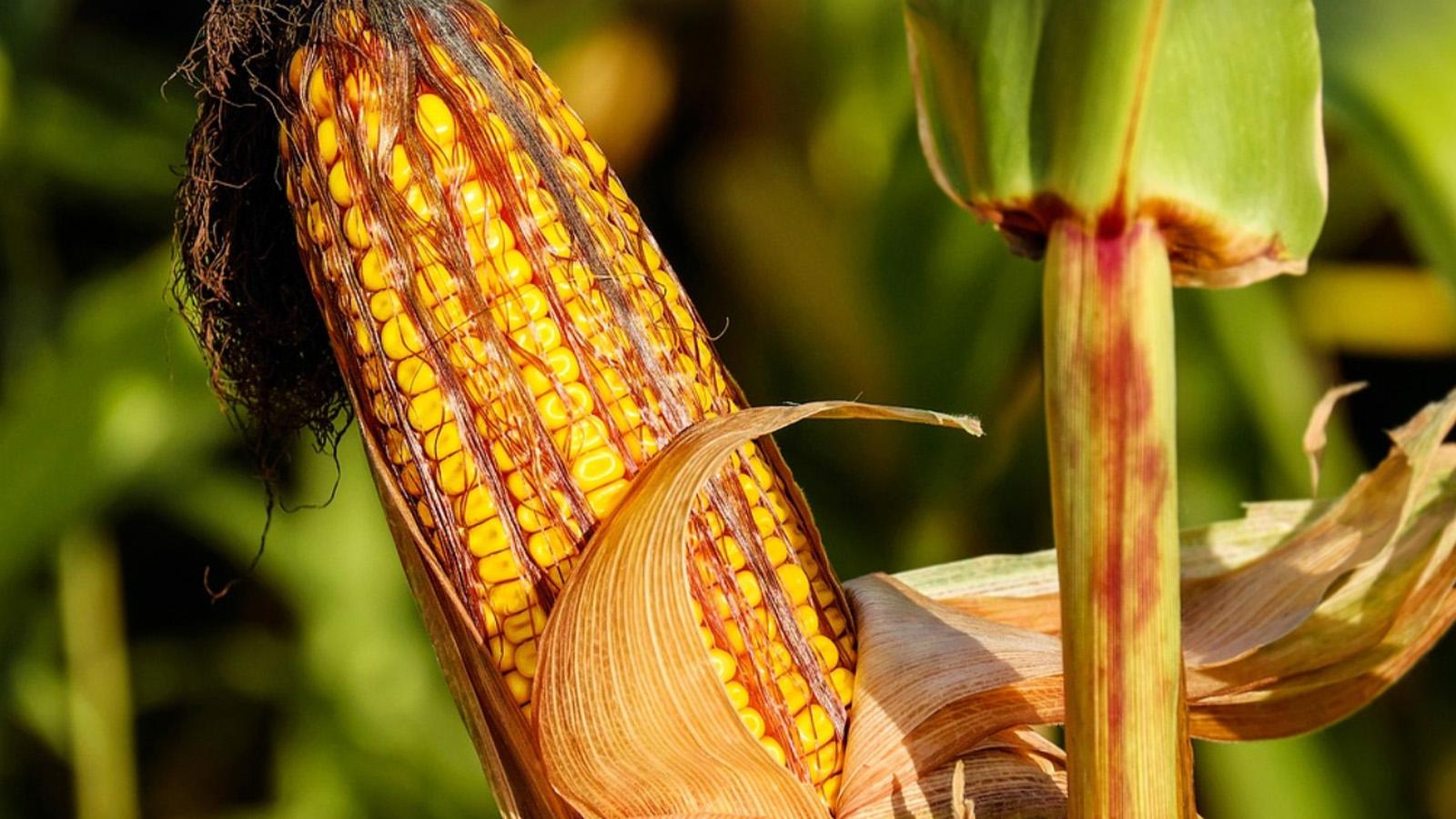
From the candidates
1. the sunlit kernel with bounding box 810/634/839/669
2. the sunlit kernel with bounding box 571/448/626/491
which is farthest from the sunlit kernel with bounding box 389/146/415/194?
the sunlit kernel with bounding box 810/634/839/669

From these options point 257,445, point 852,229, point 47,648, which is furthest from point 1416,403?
point 47,648

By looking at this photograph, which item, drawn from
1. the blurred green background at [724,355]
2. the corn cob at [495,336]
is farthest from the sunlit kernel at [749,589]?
the blurred green background at [724,355]

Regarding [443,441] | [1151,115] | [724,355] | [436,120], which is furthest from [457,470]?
[724,355]

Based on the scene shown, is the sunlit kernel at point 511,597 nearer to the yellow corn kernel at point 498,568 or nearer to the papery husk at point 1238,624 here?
the yellow corn kernel at point 498,568

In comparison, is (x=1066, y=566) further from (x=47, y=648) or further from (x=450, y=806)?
(x=47, y=648)

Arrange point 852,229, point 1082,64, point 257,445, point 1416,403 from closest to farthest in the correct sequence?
point 1082,64 → point 257,445 → point 852,229 → point 1416,403

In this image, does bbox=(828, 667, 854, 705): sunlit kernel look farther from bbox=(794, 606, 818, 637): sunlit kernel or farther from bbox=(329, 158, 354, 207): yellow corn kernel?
bbox=(329, 158, 354, 207): yellow corn kernel

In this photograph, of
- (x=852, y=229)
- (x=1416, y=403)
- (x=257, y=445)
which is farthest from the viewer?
(x=1416, y=403)
